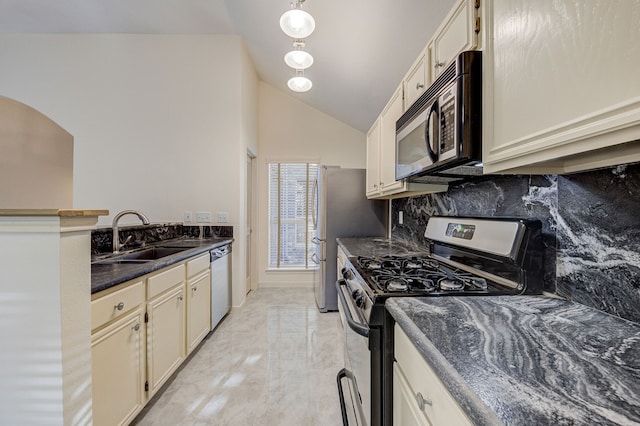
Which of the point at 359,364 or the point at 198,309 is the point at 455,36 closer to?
the point at 359,364

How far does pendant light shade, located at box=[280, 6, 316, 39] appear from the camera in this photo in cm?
174

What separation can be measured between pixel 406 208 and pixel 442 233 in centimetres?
106

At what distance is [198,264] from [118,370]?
1.03 meters

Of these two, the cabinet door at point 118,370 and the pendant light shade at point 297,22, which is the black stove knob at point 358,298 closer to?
the cabinet door at point 118,370

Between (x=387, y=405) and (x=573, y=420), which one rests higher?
(x=573, y=420)

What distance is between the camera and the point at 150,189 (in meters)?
3.25

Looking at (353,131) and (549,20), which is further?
(353,131)

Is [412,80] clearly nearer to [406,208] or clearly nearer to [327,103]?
[406,208]

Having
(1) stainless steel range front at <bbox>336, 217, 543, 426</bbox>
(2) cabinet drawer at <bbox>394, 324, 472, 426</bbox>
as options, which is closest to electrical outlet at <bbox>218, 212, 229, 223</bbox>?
(1) stainless steel range front at <bbox>336, 217, 543, 426</bbox>

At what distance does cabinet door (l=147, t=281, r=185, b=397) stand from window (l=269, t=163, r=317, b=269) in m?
2.33

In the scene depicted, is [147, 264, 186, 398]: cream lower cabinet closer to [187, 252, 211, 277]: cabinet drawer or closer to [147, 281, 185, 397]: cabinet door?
[147, 281, 185, 397]: cabinet door

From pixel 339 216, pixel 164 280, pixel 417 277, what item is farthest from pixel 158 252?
pixel 417 277

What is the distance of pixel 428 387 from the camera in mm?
657

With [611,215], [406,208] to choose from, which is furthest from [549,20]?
[406,208]
